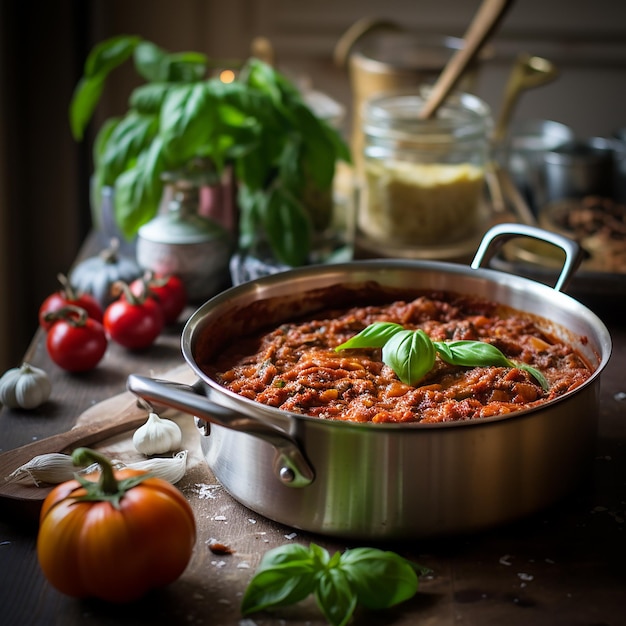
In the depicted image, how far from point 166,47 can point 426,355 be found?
8.62ft

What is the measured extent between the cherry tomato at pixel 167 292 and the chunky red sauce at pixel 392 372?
0.41m

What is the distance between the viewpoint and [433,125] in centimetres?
238

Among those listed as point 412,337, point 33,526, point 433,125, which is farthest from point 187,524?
point 433,125

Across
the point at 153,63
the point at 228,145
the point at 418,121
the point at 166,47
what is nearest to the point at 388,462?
the point at 228,145

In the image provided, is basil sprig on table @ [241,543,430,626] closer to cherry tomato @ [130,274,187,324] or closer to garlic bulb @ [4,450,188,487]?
garlic bulb @ [4,450,188,487]

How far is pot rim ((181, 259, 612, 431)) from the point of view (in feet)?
4.03

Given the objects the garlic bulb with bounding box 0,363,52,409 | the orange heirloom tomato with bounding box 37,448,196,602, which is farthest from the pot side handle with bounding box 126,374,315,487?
the garlic bulb with bounding box 0,363,52,409

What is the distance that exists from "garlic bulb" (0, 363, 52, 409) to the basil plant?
1.74ft

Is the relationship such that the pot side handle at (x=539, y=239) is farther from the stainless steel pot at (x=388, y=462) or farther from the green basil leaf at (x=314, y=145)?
the green basil leaf at (x=314, y=145)

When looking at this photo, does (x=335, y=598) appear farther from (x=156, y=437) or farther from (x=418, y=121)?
(x=418, y=121)

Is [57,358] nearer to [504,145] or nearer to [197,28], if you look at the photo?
[504,145]

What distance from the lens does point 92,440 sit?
160 cm

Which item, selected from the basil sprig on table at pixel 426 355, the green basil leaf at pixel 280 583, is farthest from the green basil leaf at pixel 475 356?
the green basil leaf at pixel 280 583

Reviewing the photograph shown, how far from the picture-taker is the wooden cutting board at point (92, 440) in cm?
139
